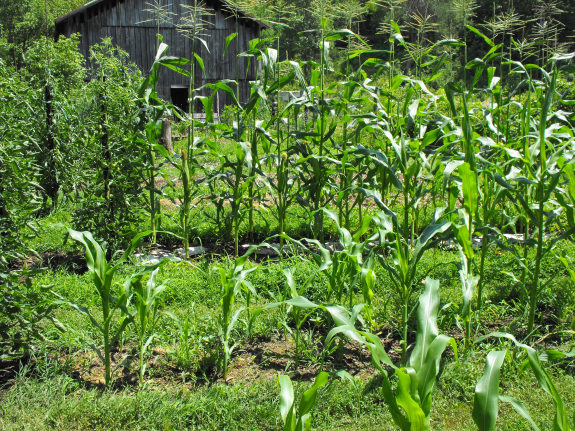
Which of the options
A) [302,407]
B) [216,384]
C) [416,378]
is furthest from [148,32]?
[416,378]

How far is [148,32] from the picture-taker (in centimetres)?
2086

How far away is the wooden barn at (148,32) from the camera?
20.2 metres

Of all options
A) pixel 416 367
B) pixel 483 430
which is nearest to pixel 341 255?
pixel 416 367

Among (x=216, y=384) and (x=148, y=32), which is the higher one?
(x=148, y=32)

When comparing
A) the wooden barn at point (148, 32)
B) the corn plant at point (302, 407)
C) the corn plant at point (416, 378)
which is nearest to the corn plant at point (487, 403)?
the corn plant at point (416, 378)

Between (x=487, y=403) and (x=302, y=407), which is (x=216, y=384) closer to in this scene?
(x=302, y=407)

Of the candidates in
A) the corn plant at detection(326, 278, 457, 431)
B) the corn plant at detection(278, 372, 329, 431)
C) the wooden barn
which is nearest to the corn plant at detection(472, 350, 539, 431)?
the corn plant at detection(326, 278, 457, 431)

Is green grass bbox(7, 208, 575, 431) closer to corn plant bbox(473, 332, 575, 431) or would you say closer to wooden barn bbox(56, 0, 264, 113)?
corn plant bbox(473, 332, 575, 431)

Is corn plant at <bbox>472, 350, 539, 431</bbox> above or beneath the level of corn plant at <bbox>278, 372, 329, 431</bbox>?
above

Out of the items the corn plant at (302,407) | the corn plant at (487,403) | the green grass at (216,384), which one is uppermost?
the corn plant at (487,403)

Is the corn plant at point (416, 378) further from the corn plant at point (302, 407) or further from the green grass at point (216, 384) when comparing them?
the green grass at point (216, 384)

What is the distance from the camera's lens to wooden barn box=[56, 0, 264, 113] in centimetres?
2016

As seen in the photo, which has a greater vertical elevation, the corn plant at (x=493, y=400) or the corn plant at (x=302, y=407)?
the corn plant at (x=493, y=400)

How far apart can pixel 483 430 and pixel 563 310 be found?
2199 millimetres
